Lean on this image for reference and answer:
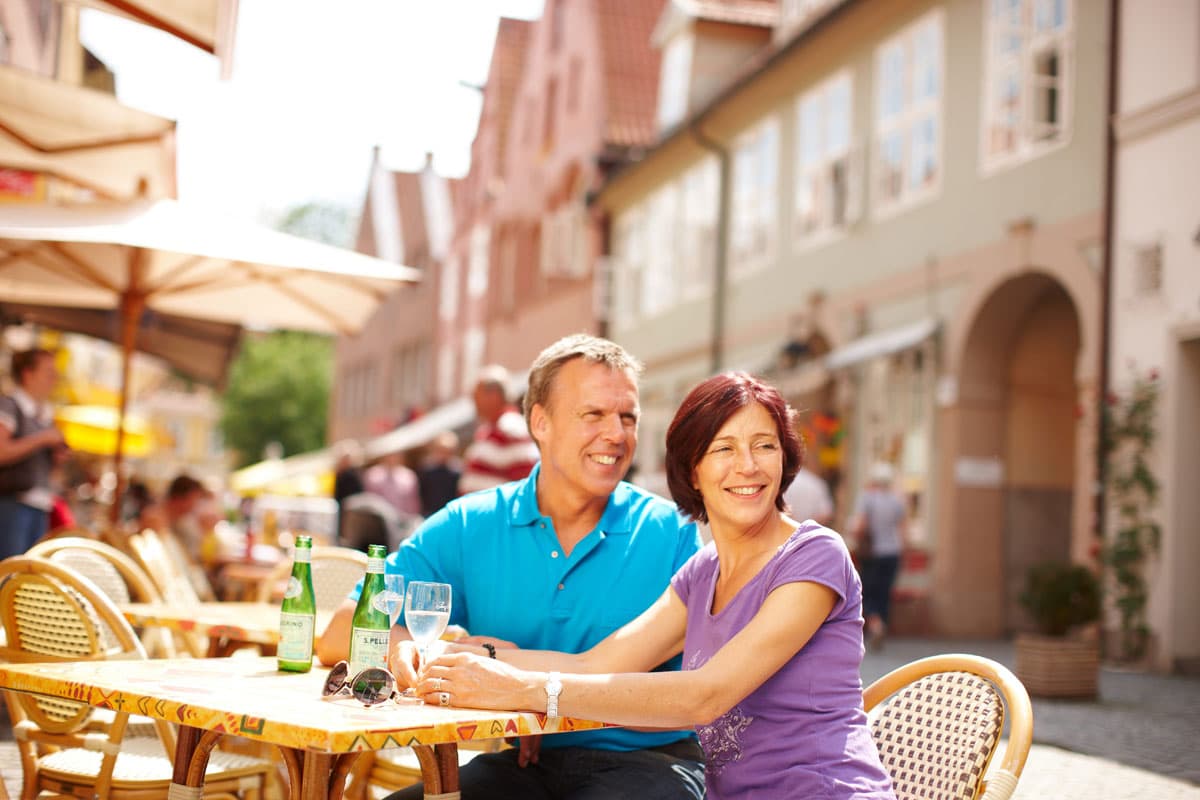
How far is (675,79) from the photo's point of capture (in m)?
24.6

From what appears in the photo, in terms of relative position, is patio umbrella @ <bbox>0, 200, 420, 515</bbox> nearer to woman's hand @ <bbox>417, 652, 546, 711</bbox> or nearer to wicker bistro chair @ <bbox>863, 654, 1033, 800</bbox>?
woman's hand @ <bbox>417, 652, 546, 711</bbox>

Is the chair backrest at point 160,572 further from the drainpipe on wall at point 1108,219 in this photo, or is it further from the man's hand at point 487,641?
the drainpipe on wall at point 1108,219

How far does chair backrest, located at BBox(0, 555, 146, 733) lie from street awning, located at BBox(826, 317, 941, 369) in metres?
Answer: 12.2

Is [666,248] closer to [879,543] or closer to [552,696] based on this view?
[879,543]


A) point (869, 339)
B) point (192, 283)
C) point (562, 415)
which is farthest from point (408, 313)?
point (562, 415)

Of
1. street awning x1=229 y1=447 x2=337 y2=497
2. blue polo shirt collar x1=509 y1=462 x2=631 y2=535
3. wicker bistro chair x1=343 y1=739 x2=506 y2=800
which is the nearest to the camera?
blue polo shirt collar x1=509 y1=462 x2=631 y2=535

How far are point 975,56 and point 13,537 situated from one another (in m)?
11.1

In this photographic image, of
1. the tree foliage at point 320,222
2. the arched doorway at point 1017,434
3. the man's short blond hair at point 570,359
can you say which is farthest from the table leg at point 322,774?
the tree foliage at point 320,222

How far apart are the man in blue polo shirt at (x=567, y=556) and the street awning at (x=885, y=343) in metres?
11.8

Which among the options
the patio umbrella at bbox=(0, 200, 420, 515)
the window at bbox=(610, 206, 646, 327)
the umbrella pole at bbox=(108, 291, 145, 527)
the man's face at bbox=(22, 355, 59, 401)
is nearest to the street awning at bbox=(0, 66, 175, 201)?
the patio umbrella at bbox=(0, 200, 420, 515)

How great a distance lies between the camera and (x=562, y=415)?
143 inches

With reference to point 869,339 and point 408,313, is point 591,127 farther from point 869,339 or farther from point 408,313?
point 408,313

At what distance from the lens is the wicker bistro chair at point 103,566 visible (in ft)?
14.9

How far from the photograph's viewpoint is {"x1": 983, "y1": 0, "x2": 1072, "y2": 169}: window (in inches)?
539
